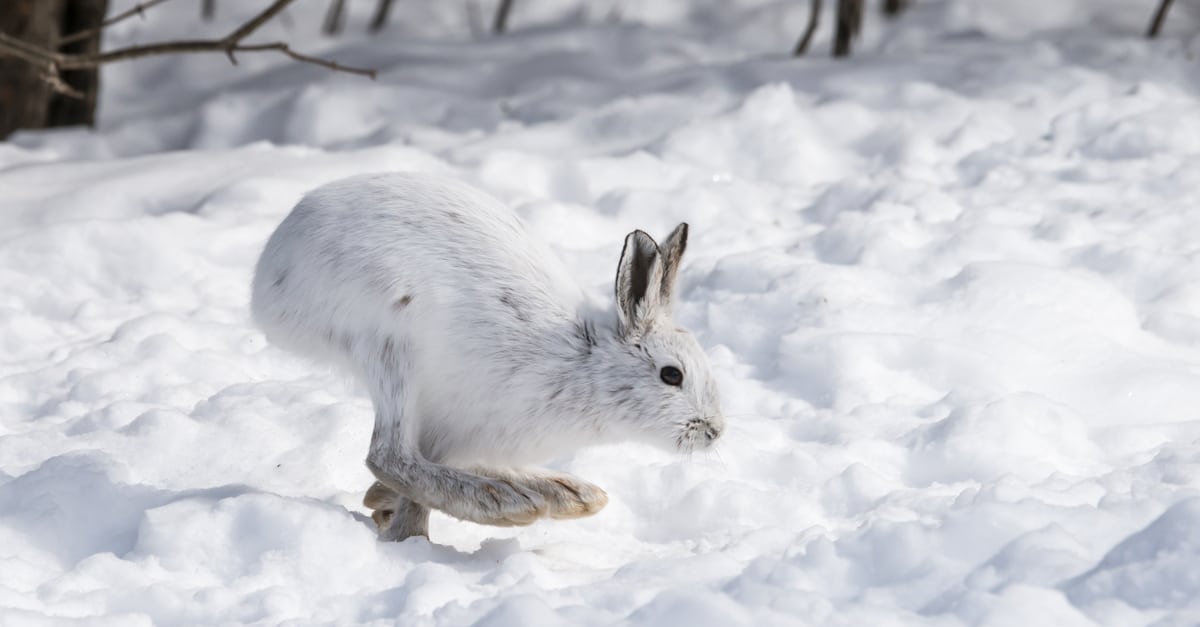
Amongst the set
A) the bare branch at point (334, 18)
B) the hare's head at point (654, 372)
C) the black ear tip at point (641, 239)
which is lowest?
the bare branch at point (334, 18)

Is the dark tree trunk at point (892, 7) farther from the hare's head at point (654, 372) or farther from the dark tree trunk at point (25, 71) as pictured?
the hare's head at point (654, 372)

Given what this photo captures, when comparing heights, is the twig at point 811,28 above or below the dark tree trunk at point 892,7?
above

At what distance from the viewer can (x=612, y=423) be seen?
3.21 meters

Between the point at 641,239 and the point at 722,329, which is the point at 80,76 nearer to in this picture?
the point at 722,329

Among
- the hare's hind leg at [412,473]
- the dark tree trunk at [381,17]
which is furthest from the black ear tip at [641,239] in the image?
the dark tree trunk at [381,17]

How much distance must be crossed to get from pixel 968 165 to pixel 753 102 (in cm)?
107

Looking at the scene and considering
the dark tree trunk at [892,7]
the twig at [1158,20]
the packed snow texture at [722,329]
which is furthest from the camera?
the dark tree trunk at [892,7]

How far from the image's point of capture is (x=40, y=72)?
6.36m

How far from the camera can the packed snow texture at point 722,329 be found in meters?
2.79

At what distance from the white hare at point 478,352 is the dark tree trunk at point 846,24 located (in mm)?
4254

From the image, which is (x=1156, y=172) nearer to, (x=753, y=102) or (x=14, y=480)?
(x=753, y=102)

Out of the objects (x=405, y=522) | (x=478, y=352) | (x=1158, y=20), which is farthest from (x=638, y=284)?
(x=1158, y=20)

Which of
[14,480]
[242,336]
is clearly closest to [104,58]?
[242,336]

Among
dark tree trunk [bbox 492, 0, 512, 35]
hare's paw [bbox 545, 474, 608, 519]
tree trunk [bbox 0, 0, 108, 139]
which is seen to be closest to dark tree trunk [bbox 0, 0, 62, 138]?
tree trunk [bbox 0, 0, 108, 139]
